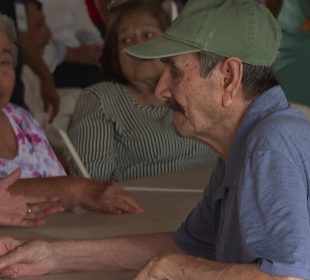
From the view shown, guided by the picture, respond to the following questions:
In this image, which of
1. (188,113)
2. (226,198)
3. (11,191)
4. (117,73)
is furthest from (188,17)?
(117,73)

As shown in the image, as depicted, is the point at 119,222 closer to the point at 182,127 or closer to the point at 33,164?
the point at 33,164

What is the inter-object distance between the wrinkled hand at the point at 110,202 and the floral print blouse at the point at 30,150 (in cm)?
23

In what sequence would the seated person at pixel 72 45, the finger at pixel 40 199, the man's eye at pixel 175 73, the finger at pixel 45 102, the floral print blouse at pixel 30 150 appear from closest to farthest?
1. the man's eye at pixel 175 73
2. the finger at pixel 40 199
3. the floral print blouse at pixel 30 150
4. the finger at pixel 45 102
5. the seated person at pixel 72 45

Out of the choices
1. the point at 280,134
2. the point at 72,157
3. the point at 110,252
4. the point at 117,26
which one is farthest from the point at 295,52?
the point at 280,134

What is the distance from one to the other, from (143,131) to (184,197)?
0.54m

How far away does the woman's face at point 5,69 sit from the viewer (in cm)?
237

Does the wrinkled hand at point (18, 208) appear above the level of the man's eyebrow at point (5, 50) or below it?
below

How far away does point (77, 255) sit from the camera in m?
1.72

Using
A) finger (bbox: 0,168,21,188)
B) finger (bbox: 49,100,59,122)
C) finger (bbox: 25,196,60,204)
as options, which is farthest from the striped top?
finger (bbox: 49,100,59,122)

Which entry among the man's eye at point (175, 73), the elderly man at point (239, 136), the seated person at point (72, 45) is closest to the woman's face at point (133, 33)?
the seated person at point (72, 45)

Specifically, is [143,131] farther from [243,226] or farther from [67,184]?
[243,226]

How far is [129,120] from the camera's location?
284cm

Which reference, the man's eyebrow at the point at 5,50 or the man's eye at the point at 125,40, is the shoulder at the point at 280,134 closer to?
the man's eyebrow at the point at 5,50

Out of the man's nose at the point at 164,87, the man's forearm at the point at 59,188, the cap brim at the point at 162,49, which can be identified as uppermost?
the cap brim at the point at 162,49
